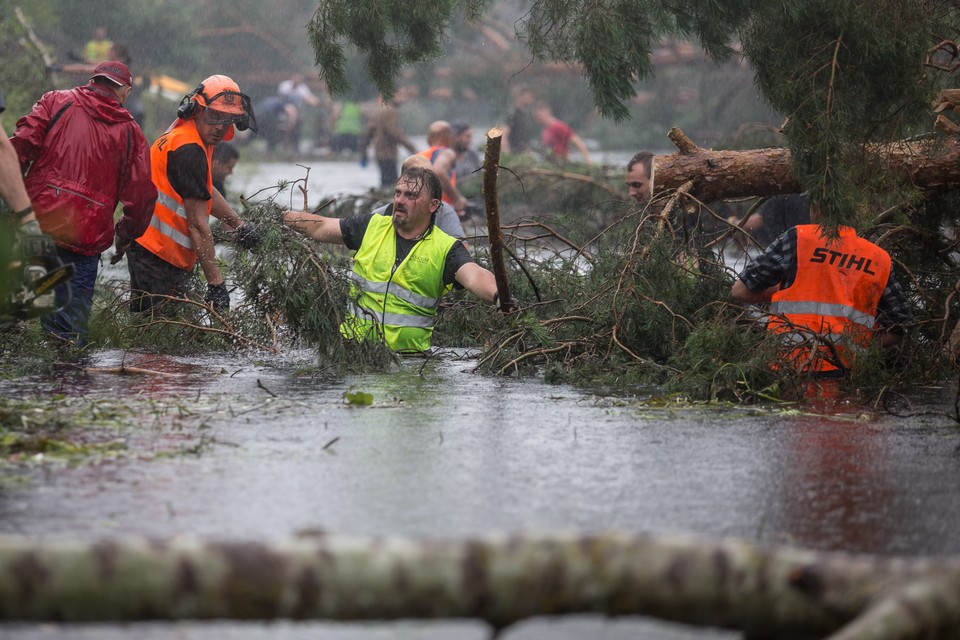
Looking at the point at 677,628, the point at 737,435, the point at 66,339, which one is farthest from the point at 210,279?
the point at 677,628

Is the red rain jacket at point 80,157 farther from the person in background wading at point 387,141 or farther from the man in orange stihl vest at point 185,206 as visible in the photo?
the person in background wading at point 387,141

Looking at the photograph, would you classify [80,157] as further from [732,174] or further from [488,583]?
[488,583]

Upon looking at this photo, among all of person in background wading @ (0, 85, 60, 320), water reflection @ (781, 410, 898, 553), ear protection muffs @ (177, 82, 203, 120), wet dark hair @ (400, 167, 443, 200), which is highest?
ear protection muffs @ (177, 82, 203, 120)

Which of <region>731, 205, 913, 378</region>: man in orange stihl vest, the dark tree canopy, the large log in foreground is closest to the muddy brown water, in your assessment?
the large log in foreground

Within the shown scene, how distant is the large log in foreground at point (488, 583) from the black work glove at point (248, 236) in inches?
218

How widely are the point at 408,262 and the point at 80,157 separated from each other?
2.16 meters

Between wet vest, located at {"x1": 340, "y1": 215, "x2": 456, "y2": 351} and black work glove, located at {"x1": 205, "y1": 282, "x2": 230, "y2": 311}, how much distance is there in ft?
3.05

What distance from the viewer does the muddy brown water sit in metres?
4.33

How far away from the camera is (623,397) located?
7.55 m

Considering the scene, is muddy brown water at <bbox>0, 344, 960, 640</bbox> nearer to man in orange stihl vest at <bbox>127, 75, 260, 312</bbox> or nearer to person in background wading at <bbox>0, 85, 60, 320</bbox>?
person in background wading at <bbox>0, 85, 60, 320</bbox>

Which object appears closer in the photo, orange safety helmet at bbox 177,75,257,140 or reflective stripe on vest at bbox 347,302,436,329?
reflective stripe on vest at bbox 347,302,436,329

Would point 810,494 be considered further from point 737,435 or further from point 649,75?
point 649,75

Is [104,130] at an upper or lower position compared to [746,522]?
upper

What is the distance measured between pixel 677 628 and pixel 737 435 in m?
2.86
